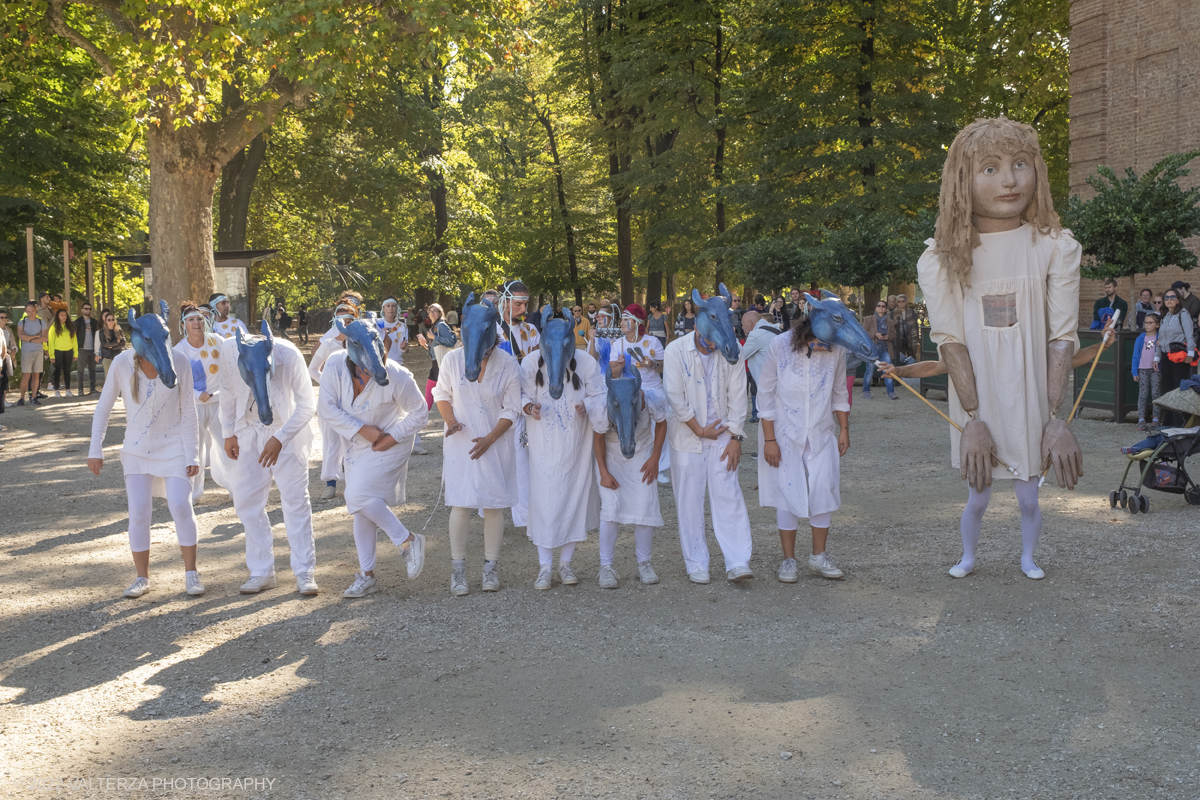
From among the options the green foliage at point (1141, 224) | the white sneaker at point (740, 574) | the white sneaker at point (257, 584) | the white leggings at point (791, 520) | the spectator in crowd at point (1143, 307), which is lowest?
the white sneaker at point (257, 584)

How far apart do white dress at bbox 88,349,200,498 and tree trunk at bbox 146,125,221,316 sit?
10717 millimetres

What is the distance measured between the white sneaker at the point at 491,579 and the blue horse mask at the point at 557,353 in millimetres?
1209

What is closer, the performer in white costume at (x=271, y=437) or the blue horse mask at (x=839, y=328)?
the blue horse mask at (x=839, y=328)

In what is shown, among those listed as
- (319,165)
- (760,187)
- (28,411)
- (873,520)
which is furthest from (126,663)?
(319,165)

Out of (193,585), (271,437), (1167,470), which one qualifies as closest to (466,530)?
(271,437)

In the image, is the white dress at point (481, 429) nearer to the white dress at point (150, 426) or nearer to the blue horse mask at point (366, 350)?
the blue horse mask at point (366, 350)

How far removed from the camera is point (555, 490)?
646 cm

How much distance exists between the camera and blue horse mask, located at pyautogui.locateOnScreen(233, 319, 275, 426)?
20.8 feet

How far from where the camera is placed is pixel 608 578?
6.63 metres

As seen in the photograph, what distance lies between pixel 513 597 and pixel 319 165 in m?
27.6

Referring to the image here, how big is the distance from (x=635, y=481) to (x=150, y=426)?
2.97 meters

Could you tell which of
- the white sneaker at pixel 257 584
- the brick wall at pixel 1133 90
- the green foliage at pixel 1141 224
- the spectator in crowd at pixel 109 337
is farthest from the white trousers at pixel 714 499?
the spectator in crowd at pixel 109 337

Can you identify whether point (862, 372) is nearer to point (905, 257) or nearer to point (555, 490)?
point (905, 257)

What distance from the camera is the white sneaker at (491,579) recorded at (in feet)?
21.7
